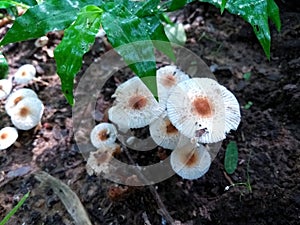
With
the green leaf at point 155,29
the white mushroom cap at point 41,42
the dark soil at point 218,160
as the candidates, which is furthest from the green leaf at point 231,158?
the white mushroom cap at point 41,42

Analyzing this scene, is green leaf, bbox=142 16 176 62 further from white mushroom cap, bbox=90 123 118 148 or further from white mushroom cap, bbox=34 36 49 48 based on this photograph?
white mushroom cap, bbox=34 36 49 48

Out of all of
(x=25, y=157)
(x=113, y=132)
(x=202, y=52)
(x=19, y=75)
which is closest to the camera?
(x=113, y=132)

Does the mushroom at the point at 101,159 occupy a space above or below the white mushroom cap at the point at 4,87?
below

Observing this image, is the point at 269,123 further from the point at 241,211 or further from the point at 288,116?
the point at 241,211

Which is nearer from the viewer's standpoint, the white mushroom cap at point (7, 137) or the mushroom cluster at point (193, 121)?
the mushroom cluster at point (193, 121)

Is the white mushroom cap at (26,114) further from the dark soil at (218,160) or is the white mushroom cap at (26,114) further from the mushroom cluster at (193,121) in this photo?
the mushroom cluster at (193,121)

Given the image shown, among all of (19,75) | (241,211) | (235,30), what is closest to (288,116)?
(241,211)
